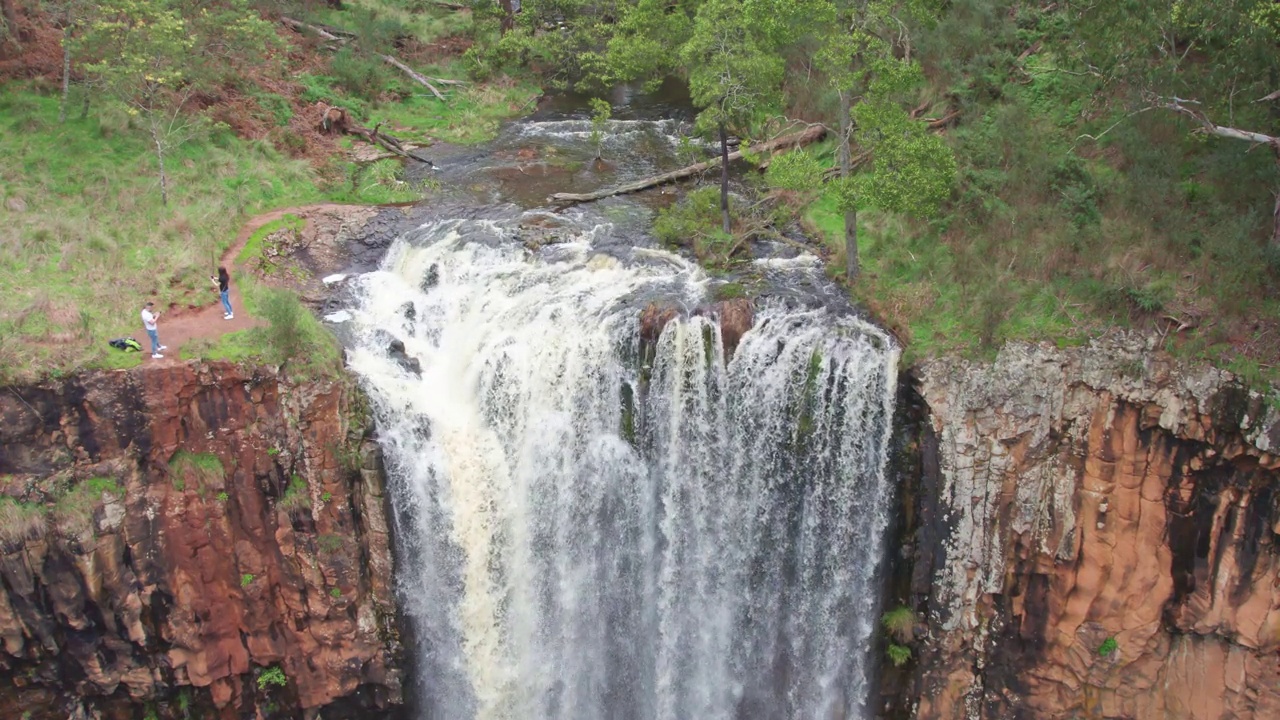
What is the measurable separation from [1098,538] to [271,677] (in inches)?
771

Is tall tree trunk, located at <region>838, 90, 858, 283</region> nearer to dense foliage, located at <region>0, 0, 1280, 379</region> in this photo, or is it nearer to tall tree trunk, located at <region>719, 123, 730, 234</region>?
dense foliage, located at <region>0, 0, 1280, 379</region>

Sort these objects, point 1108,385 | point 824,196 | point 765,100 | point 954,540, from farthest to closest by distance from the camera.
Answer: point 824,196, point 765,100, point 954,540, point 1108,385

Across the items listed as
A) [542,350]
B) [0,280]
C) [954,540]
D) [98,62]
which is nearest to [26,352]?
[0,280]

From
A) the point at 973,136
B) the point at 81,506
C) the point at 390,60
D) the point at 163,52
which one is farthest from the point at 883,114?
the point at 390,60

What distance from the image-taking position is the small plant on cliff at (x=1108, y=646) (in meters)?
20.0

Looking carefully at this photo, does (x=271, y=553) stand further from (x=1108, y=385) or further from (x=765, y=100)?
(x=1108, y=385)

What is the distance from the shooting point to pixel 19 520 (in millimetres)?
19391

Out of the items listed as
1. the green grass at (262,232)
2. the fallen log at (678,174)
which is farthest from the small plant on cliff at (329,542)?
the fallen log at (678,174)

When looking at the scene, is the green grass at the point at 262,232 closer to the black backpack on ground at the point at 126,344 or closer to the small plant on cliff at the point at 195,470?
the black backpack on ground at the point at 126,344

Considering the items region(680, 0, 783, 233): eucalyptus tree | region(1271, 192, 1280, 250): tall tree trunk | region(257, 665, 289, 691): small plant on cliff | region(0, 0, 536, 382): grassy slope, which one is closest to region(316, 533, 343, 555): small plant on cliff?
region(257, 665, 289, 691): small plant on cliff

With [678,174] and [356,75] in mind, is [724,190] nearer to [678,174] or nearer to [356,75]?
[678,174]

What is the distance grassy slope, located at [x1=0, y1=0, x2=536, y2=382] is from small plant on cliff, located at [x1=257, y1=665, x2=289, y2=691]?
790cm

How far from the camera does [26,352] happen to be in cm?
1991

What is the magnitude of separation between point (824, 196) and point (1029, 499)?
473 inches
